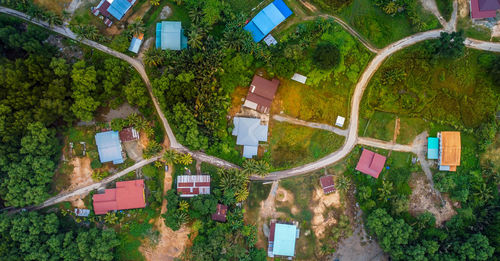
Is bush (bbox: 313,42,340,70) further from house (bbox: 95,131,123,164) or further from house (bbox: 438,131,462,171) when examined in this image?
house (bbox: 95,131,123,164)

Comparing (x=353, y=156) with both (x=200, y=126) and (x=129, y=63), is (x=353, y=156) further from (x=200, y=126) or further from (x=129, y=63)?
(x=129, y=63)

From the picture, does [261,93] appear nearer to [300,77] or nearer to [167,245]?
[300,77]

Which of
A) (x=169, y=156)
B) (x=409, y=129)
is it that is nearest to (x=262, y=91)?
(x=169, y=156)

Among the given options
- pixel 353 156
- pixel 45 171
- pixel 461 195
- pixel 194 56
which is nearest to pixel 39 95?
pixel 45 171

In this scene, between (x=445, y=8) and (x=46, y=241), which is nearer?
(x=46, y=241)

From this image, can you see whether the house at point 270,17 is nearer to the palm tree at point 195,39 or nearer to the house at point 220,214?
the palm tree at point 195,39

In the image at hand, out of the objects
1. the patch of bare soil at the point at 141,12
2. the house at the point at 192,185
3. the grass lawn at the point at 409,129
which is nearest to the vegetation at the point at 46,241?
the house at the point at 192,185
